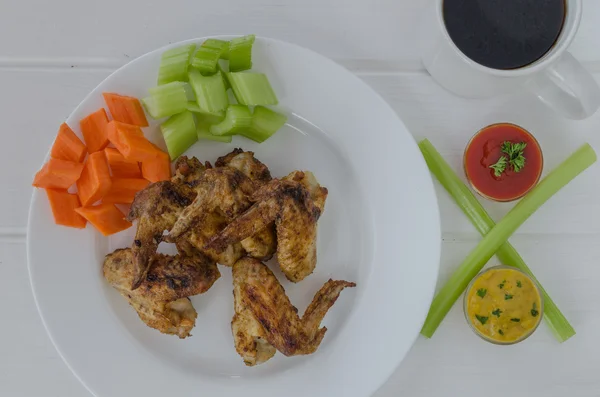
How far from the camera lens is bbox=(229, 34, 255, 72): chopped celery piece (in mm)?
2299

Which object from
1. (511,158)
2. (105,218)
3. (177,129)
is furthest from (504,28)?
(105,218)

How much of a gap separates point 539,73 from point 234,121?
115 centimetres

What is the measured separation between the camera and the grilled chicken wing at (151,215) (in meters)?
2.24

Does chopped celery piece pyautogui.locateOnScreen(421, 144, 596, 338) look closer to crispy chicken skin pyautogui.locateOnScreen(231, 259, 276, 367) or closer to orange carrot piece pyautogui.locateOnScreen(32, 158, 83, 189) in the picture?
crispy chicken skin pyautogui.locateOnScreen(231, 259, 276, 367)

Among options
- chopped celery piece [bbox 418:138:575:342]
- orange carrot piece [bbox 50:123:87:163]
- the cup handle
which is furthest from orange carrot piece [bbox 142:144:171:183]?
the cup handle

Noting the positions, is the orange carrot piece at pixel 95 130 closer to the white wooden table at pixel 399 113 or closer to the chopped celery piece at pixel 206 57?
the white wooden table at pixel 399 113

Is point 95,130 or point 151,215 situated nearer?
point 151,215

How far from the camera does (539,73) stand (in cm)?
231

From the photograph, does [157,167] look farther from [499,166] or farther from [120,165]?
[499,166]

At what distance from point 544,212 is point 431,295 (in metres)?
0.70

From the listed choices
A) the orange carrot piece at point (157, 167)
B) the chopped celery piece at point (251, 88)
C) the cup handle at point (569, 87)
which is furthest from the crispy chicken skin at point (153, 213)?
the cup handle at point (569, 87)

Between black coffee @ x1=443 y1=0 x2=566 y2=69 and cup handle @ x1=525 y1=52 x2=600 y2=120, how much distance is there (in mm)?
94

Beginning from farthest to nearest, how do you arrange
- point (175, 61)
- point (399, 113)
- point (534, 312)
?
point (399, 113)
point (534, 312)
point (175, 61)

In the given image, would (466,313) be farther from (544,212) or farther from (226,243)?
(226,243)
